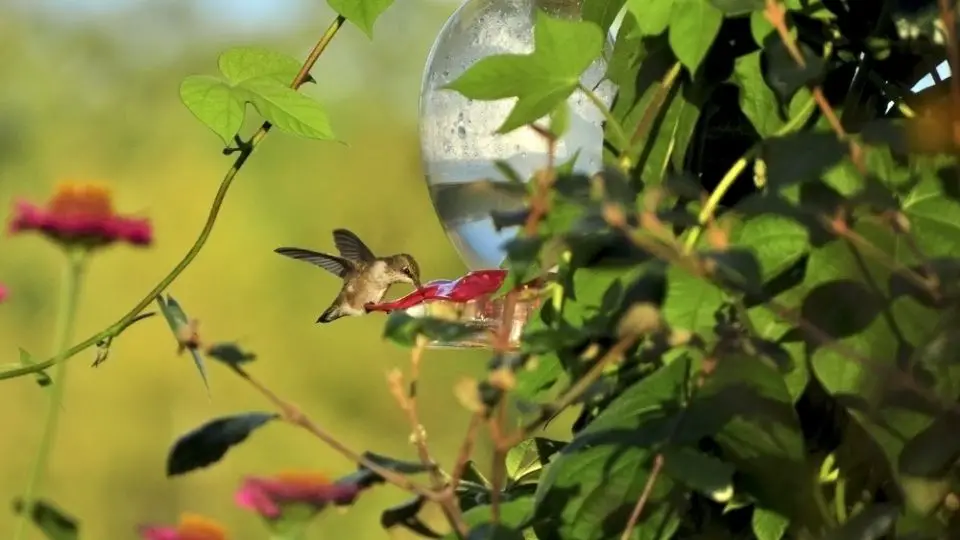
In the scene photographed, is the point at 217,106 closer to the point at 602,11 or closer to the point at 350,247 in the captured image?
the point at 602,11

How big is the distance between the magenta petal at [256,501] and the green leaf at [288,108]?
1.59 feet

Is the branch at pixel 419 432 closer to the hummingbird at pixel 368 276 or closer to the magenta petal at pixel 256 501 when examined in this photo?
the magenta petal at pixel 256 501

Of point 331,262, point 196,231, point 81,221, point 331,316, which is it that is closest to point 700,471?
point 81,221

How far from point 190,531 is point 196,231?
5.07 metres

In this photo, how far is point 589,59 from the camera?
596 mm

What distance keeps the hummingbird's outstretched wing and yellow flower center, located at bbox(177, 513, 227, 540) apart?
157cm

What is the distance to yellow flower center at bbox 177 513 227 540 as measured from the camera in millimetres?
346

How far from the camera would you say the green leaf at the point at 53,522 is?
398mm

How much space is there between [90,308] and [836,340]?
5.35m

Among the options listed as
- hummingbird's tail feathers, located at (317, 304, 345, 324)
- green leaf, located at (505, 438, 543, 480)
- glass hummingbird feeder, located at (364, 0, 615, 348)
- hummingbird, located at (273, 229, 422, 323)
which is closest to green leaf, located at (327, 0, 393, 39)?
green leaf, located at (505, 438, 543, 480)

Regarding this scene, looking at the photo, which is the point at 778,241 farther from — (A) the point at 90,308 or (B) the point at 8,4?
(B) the point at 8,4

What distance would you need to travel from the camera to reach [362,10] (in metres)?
0.78

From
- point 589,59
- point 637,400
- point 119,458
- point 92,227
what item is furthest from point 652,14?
point 119,458

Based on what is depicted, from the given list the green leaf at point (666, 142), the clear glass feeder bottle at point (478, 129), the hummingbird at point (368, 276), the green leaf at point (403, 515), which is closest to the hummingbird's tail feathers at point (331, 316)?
the hummingbird at point (368, 276)
